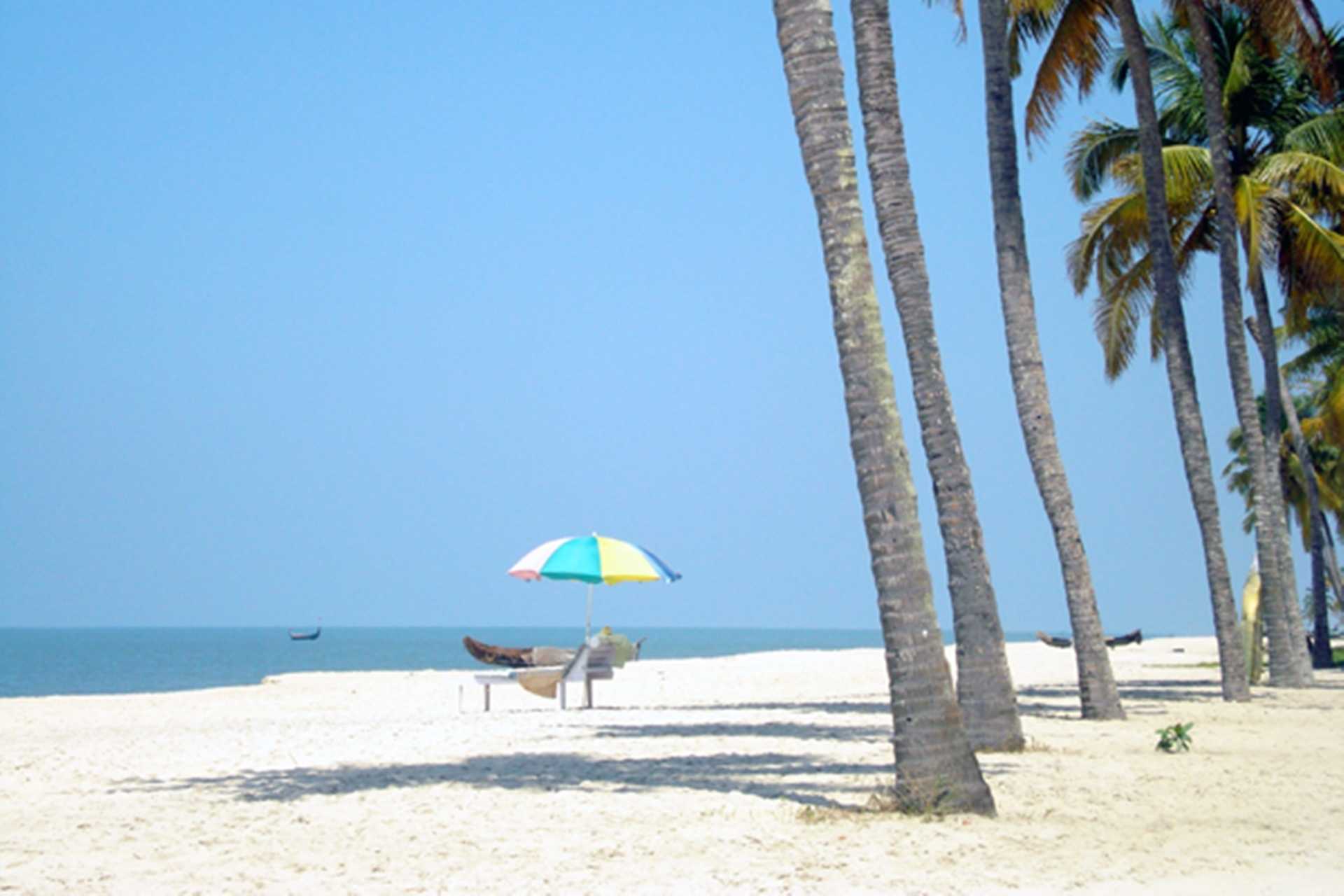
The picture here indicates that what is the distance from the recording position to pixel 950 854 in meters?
6.46

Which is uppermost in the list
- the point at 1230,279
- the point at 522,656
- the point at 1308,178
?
the point at 1308,178

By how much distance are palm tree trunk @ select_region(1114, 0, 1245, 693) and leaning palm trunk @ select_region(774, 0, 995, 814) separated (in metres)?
10.9

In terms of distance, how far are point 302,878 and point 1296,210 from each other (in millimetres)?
18932

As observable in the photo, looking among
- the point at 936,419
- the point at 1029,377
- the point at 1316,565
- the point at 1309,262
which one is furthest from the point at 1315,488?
the point at 936,419

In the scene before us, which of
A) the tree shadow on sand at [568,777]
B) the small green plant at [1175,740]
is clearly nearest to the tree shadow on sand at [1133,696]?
the small green plant at [1175,740]

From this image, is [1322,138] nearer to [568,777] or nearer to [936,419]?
[936,419]

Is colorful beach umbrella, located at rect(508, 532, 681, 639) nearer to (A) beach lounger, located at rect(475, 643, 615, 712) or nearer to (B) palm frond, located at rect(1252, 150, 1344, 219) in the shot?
(A) beach lounger, located at rect(475, 643, 615, 712)

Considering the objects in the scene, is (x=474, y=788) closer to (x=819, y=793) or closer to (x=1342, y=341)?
(x=819, y=793)

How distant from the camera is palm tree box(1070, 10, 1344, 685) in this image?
19.2 metres

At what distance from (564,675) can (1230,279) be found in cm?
1158

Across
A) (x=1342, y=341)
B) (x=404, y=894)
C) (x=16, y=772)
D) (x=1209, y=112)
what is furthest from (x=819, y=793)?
(x=1342, y=341)

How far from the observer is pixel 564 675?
17.2 m

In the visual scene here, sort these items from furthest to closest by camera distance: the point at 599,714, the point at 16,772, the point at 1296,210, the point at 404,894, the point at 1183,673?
the point at 1183,673
the point at 1296,210
the point at 599,714
the point at 16,772
the point at 404,894

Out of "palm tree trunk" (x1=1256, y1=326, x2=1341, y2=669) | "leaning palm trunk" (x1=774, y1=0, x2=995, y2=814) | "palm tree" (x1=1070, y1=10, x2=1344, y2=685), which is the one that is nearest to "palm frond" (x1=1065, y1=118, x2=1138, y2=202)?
"palm tree" (x1=1070, y1=10, x2=1344, y2=685)
